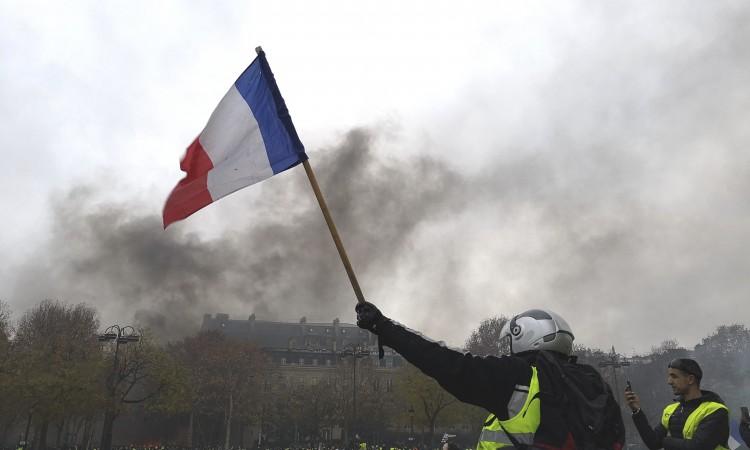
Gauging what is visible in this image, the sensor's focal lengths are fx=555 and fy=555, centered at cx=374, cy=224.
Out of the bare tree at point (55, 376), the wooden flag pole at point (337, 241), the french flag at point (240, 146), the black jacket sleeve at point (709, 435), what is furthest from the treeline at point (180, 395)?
the black jacket sleeve at point (709, 435)

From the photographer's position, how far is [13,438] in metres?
61.1

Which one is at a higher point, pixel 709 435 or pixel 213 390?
pixel 213 390

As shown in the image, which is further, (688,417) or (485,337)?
(485,337)

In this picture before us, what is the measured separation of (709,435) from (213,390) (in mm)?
55049

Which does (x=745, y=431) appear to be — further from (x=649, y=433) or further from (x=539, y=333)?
(x=539, y=333)

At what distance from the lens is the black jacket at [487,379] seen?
3047 millimetres

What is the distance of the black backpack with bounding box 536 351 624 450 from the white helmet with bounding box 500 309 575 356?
0.46ft

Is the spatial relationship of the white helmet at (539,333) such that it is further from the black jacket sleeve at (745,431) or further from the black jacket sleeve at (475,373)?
the black jacket sleeve at (745,431)

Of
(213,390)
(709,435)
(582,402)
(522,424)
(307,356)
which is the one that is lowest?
(709,435)

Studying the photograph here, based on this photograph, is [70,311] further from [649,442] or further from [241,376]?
[649,442]

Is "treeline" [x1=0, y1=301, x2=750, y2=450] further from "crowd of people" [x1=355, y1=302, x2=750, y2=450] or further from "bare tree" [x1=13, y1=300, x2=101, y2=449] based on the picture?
"crowd of people" [x1=355, y1=302, x2=750, y2=450]

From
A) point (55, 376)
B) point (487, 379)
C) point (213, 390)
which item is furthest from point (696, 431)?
point (213, 390)

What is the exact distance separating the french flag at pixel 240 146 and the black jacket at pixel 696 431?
13.9ft

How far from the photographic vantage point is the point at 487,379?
3.12m
